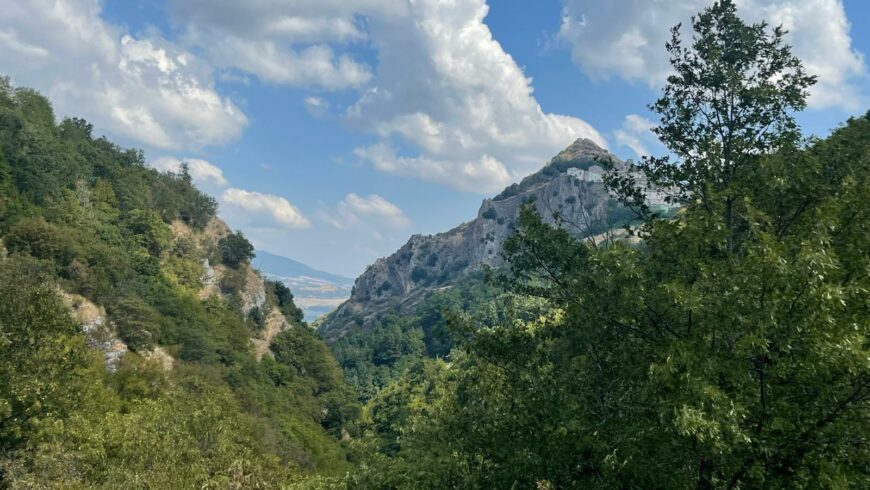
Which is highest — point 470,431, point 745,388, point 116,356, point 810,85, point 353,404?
point 810,85

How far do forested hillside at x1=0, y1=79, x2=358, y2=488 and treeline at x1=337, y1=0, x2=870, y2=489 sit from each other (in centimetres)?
2129

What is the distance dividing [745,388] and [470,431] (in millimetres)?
7884

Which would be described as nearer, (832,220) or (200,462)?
(832,220)

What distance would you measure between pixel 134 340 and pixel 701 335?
72.5 meters

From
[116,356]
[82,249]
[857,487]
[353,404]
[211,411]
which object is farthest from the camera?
[353,404]

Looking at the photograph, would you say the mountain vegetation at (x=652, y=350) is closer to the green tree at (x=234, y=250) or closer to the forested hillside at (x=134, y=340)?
the forested hillside at (x=134, y=340)

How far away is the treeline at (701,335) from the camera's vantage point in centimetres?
933

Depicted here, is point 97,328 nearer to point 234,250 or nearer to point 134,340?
point 134,340

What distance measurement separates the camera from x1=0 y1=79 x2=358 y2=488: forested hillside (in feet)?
101

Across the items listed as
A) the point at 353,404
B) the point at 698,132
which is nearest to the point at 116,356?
the point at 353,404

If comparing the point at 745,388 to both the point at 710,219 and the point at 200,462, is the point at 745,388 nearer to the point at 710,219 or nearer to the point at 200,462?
the point at 710,219

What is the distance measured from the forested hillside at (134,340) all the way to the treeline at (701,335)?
69.9 feet

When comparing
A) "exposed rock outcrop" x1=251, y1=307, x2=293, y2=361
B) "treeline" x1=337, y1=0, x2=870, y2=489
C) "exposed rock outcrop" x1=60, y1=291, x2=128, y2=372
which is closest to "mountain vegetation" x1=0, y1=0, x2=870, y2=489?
"treeline" x1=337, y1=0, x2=870, y2=489

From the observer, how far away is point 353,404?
359 feet
